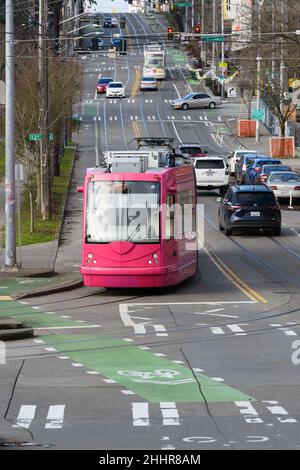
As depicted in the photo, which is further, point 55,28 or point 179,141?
point 179,141

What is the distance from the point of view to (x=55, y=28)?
5772cm

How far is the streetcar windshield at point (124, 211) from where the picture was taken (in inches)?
1045

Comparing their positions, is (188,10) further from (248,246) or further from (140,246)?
(140,246)

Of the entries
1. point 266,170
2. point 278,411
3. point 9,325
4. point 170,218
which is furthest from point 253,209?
point 278,411

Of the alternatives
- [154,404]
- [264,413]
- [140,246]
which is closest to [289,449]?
[264,413]

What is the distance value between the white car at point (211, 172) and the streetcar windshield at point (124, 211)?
27741 millimetres

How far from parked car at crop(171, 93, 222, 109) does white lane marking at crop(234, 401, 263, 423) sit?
289 ft

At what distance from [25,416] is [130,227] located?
1298cm

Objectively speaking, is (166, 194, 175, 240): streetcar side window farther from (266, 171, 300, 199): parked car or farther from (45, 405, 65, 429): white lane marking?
(266, 171, 300, 199): parked car

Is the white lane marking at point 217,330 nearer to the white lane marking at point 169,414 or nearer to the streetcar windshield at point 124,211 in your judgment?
the streetcar windshield at point 124,211

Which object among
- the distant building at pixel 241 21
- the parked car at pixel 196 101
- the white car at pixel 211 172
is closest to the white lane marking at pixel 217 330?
the distant building at pixel 241 21

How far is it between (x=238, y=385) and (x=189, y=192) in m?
13.7

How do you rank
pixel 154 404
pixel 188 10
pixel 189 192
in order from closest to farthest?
pixel 154 404, pixel 189 192, pixel 188 10

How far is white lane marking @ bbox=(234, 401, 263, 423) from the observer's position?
44.3ft
